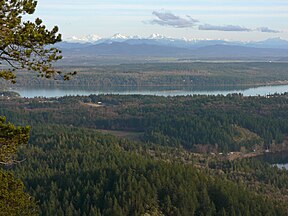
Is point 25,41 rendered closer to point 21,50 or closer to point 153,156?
point 21,50

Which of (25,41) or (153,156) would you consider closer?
(25,41)

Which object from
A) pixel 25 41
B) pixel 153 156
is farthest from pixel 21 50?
pixel 153 156

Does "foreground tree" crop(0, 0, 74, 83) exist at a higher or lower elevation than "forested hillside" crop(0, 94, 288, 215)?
higher

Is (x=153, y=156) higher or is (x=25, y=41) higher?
(x=25, y=41)

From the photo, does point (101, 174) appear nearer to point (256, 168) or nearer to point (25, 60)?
point (256, 168)

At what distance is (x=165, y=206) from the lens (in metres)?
54.4

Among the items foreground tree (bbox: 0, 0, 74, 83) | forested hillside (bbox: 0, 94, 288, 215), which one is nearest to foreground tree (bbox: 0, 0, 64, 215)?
foreground tree (bbox: 0, 0, 74, 83)

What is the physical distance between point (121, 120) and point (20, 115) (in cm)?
2877

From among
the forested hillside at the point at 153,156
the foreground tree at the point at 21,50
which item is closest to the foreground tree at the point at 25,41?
the foreground tree at the point at 21,50

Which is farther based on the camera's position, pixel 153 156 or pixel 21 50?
pixel 153 156

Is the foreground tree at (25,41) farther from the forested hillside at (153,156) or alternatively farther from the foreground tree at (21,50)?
the forested hillside at (153,156)

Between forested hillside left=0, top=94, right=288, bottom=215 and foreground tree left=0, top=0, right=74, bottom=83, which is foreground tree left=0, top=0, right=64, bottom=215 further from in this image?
forested hillside left=0, top=94, right=288, bottom=215

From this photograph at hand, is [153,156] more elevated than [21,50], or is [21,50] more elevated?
[21,50]

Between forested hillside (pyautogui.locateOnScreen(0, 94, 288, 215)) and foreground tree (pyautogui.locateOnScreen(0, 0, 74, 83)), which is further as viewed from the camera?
forested hillside (pyautogui.locateOnScreen(0, 94, 288, 215))
